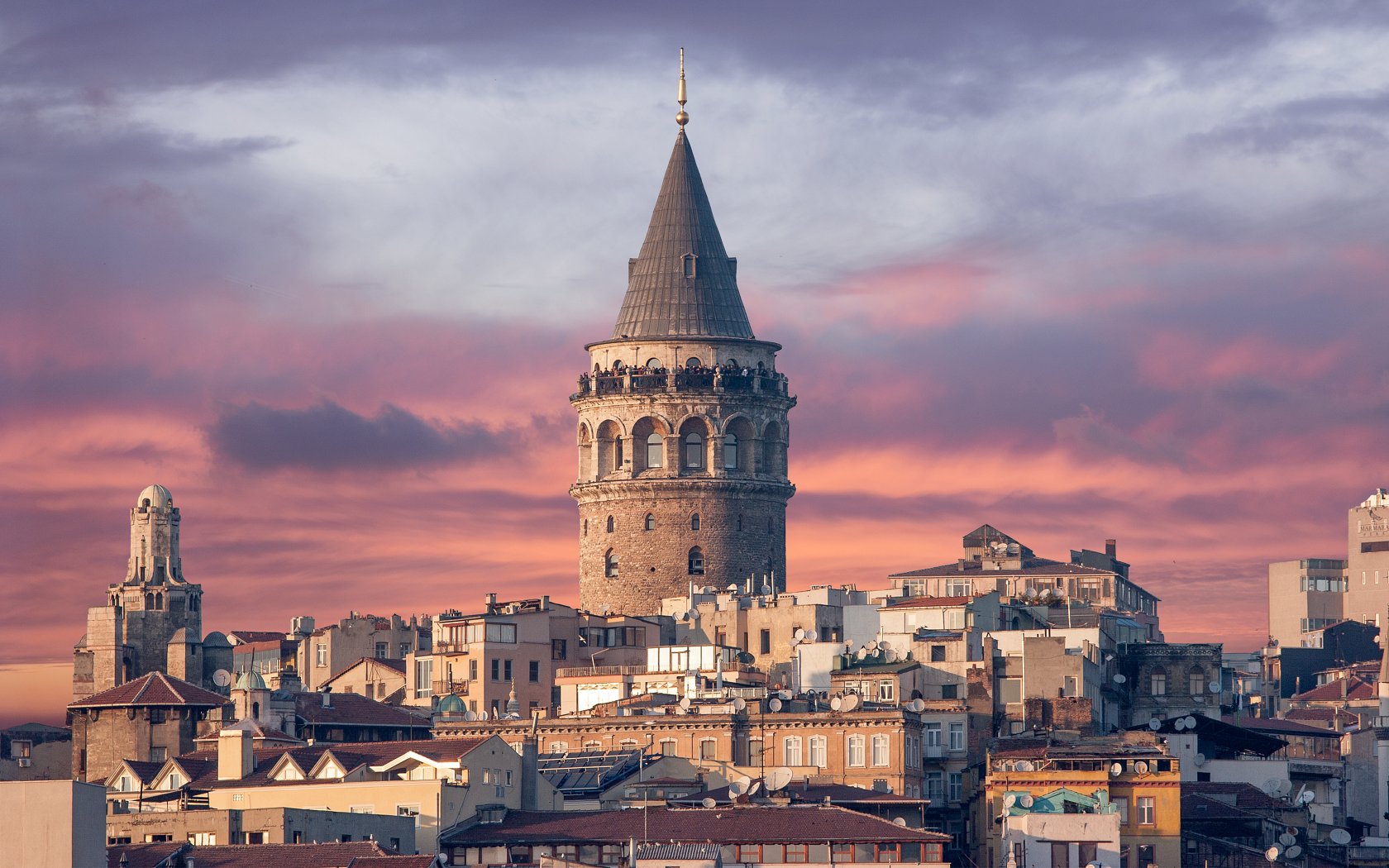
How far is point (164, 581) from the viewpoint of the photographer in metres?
164

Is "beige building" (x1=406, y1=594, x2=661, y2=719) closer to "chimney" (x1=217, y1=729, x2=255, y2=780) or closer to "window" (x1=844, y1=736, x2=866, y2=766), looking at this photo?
"window" (x1=844, y1=736, x2=866, y2=766)

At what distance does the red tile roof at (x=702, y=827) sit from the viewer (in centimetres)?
9619

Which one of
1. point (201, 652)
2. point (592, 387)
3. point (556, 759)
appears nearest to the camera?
point (556, 759)

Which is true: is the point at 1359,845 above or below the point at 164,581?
below

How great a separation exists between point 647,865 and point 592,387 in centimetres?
5308

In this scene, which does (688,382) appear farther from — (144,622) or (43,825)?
(43,825)

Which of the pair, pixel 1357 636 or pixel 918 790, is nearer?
pixel 918 790

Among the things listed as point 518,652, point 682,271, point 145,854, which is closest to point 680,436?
point 682,271

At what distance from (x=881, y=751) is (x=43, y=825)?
39805 mm

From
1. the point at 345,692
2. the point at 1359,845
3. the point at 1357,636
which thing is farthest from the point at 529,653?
the point at 1357,636

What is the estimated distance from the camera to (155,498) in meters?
166

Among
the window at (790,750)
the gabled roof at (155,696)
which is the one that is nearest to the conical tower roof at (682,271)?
the gabled roof at (155,696)

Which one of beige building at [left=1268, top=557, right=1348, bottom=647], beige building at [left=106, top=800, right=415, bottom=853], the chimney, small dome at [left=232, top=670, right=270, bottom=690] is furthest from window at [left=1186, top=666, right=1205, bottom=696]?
beige building at [left=1268, top=557, right=1348, bottom=647]

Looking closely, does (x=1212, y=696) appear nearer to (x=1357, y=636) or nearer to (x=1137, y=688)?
(x=1137, y=688)
